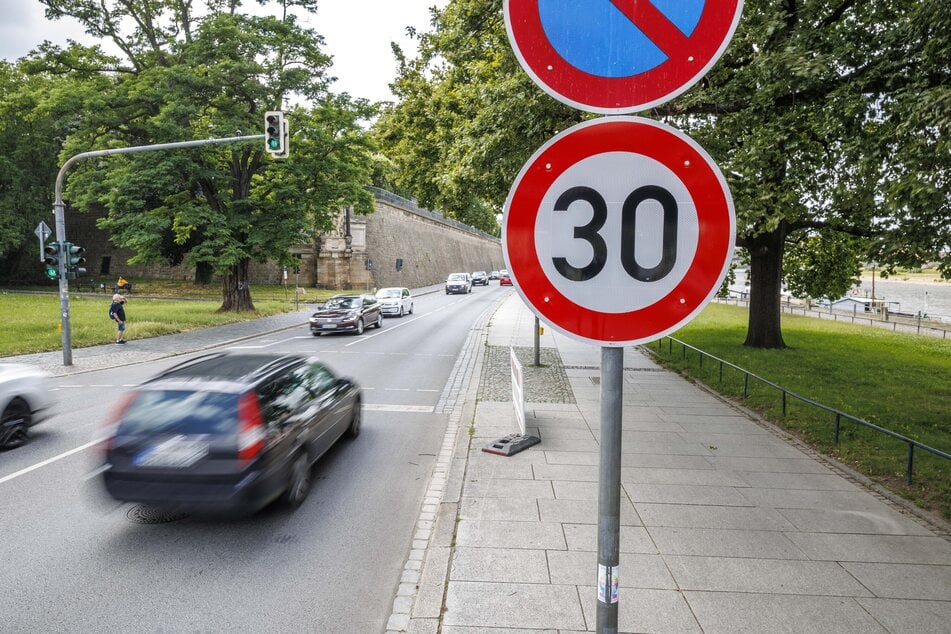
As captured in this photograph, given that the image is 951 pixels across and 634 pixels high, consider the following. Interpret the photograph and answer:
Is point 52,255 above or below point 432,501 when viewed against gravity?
above

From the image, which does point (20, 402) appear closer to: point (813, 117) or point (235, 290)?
point (813, 117)

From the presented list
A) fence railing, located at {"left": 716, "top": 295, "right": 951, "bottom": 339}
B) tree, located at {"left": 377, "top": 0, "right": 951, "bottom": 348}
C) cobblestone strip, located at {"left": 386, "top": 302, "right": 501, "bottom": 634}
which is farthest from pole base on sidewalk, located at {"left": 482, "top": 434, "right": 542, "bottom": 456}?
fence railing, located at {"left": 716, "top": 295, "right": 951, "bottom": 339}

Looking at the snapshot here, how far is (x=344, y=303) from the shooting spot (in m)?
23.5

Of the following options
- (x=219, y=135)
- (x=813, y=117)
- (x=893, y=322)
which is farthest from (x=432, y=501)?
(x=893, y=322)

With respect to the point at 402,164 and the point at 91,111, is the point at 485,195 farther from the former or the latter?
the point at 91,111

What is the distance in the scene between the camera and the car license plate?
545 cm

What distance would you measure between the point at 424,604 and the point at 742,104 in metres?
10.5

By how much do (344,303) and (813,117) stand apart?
60.6ft

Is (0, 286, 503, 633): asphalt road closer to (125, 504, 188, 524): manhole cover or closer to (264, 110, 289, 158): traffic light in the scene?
(125, 504, 188, 524): manhole cover

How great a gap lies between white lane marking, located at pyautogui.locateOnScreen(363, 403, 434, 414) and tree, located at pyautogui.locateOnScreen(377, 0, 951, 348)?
215 inches

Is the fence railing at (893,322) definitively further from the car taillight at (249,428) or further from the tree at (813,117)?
the car taillight at (249,428)

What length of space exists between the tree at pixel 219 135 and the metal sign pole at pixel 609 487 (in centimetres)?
2569

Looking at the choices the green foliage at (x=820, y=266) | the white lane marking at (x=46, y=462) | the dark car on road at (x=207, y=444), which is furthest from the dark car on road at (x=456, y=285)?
the dark car on road at (x=207, y=444)

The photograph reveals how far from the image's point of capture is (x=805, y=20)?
33.2ft
